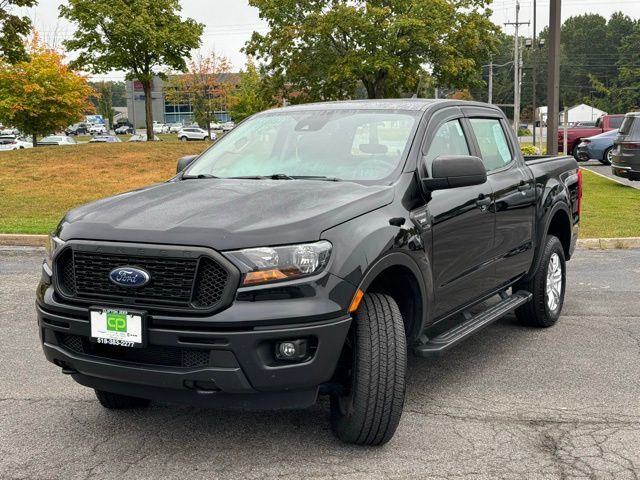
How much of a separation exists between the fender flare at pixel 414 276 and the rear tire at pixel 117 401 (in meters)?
1.60

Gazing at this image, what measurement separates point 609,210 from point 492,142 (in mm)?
9797

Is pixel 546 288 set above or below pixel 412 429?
above

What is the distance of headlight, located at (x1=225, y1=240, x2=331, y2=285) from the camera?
11.2ft

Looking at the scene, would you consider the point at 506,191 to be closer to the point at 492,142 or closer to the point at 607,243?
the point at 492,142

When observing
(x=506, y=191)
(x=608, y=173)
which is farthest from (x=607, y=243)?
(x=608, y=173)

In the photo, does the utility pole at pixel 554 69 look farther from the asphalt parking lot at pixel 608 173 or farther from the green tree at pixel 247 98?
the green tree at pixel 247 98

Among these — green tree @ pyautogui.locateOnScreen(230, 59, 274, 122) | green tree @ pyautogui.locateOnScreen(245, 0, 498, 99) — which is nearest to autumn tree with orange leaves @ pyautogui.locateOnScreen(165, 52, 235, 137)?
green tree @ pyautogui.locateOnScreen(230, 59, 274, 122)

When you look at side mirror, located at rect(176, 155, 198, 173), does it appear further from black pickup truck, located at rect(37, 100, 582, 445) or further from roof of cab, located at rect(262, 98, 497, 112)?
roof of cab, located at rect(262, 98, 497, 112)

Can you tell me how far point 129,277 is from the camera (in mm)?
3527

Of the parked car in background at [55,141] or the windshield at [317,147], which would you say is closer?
the windshield at [317,147]

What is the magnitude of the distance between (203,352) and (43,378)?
7.16 ft

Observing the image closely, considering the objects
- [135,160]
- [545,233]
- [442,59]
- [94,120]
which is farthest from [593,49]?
[545,233]

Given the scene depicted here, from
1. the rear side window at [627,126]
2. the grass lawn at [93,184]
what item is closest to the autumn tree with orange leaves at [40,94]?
the grass lawn at [93,184]

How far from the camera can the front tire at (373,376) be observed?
3676 millimetres
